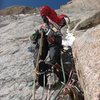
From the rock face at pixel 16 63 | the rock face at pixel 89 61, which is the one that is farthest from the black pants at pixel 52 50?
the rock face at pixel 89 61

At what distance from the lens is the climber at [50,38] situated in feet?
30.8

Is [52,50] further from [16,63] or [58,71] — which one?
[16,63]

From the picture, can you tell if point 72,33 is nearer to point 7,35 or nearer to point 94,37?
point 7,35

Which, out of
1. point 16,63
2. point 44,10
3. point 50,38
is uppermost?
point 44,10

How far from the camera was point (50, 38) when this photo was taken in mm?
9773

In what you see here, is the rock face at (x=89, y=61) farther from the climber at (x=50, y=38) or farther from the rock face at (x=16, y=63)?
the rock face at (x=16, y=63)

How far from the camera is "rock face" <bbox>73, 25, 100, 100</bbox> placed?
20.7ft

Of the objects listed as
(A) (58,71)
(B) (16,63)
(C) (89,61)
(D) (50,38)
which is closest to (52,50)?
(D) (50,38)

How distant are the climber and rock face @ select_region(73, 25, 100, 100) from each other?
44.1 inches

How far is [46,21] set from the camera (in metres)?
10.5

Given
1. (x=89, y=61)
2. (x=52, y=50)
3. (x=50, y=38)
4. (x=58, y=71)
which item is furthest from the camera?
(x=50, y=38)

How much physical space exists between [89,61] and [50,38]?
9.33 ft

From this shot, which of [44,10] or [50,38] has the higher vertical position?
[44,10]

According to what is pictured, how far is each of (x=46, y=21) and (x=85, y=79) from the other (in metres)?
3.98
